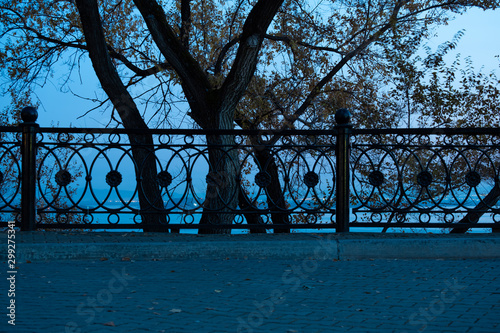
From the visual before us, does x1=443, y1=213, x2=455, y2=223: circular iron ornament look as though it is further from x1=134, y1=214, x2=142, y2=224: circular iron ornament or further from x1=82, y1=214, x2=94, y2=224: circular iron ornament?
x1=82, y1=214, x2=94, y2=224: circular iron ornament

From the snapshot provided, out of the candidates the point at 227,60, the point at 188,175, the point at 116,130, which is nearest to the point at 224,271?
the point at 188,175

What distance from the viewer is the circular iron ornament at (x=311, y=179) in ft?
26.1

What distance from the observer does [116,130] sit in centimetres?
779

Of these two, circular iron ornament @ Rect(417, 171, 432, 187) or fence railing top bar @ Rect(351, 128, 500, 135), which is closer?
fence railing top bar @ Rect(351, 128, 500, 135)

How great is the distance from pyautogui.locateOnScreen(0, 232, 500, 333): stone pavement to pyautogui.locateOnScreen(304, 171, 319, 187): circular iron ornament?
42.6 inches

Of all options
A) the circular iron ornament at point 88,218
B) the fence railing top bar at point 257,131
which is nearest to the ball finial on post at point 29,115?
the fence railing top bar at point 257,131

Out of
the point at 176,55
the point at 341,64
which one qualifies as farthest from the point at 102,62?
the point at 341,64

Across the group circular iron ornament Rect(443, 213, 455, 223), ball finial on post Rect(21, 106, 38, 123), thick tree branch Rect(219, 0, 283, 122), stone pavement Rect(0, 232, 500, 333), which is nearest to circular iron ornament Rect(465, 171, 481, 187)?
circular iron ornament Rect(443, 213, 455, 223)

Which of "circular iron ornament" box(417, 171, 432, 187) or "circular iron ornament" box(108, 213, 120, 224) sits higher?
"circular iron ornament" box(417, 171, 432, 187)

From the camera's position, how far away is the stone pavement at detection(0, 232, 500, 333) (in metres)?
3.84

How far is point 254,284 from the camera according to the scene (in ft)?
17.0

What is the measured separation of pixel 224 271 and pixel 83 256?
174cm

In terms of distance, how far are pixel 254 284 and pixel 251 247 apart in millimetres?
1544

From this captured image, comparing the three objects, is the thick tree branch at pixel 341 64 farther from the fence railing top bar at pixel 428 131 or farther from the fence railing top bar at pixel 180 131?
the fence railing top bar at pixel 180 131
